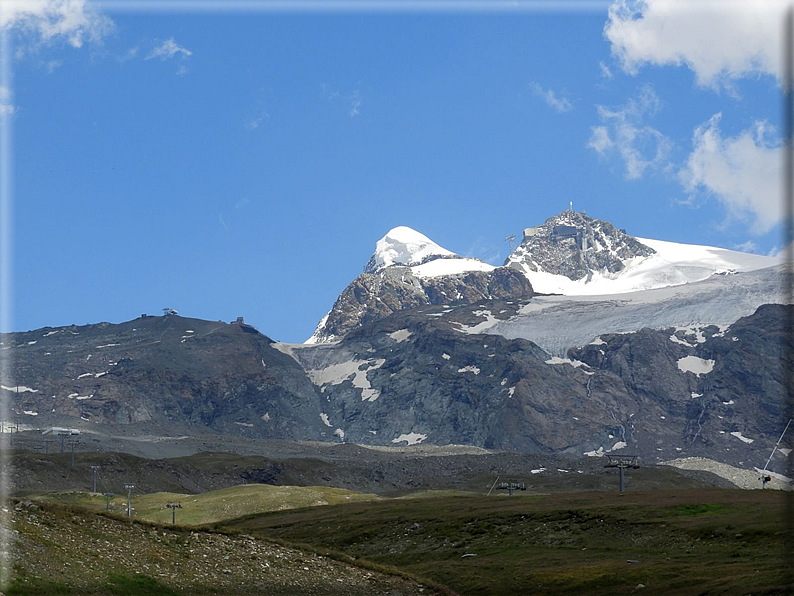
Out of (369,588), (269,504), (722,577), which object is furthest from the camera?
(269,504)

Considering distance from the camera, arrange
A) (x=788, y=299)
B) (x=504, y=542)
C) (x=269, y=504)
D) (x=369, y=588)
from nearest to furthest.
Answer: (x=788, y=299) < (x=369, y=588) < (x=504, y=542) < (x=269, y=504)

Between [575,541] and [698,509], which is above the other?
[698,509]

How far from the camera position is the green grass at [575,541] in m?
78.6

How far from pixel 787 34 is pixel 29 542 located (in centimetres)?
4207

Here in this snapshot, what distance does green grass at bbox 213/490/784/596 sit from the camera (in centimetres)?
7856

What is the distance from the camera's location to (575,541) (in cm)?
11056

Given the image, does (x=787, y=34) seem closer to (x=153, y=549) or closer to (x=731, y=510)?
(x=153, y=549)

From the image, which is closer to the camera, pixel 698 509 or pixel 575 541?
pixel 575 541

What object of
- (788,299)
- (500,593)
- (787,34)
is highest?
(787,34)

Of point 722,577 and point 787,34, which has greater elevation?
point 787,34

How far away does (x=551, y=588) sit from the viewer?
80.7 m

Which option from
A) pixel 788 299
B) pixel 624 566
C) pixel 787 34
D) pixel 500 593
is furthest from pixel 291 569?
pixel 787 34

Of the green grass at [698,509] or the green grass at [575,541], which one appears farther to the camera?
the green grass at [698,509]

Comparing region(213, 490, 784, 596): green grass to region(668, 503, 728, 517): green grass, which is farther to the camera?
region(668, 503, 728, 517): green grass
